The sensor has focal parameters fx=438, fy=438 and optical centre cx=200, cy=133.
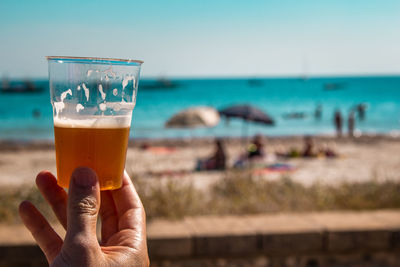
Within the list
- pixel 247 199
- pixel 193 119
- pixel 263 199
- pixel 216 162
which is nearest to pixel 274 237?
pixel 247 199

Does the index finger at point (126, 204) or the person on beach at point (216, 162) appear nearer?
the index finger at point (126, 204)

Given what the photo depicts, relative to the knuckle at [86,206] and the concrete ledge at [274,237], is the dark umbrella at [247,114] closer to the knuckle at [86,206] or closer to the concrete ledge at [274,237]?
the concrete ledge at [274,237]

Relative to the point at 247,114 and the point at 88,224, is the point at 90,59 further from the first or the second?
the point at 247,114

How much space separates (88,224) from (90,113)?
12.8 inches

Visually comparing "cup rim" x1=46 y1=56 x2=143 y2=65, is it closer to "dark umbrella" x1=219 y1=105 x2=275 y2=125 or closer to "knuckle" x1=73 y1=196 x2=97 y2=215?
"knuckle" x1=73 y1=196 x2=97 y2=215

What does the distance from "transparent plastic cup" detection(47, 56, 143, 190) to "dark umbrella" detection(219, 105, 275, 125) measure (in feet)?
38.7

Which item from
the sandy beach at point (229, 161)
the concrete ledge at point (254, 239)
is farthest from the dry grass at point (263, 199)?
the sandy beach at point (229, 161)

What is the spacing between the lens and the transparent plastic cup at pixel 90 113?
50.5 inches

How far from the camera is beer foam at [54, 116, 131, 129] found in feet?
4.21

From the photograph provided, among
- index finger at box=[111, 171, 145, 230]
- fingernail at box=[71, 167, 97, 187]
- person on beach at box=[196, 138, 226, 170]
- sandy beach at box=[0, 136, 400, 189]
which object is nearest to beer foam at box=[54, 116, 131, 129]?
fingernail at box=[71, 167, 97, 187]

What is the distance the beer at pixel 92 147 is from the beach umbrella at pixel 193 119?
1105cm

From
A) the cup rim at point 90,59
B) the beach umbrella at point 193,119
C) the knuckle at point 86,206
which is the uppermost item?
the cup rim at point 90,59

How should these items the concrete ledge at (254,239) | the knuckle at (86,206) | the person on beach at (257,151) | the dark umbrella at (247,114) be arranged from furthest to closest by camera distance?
the person on beach at (257,151) < the dark umbrella at (247,114) < the concrete ledge at (254,239) < the knuckle at (86,206)

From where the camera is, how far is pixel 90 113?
4.27ft
